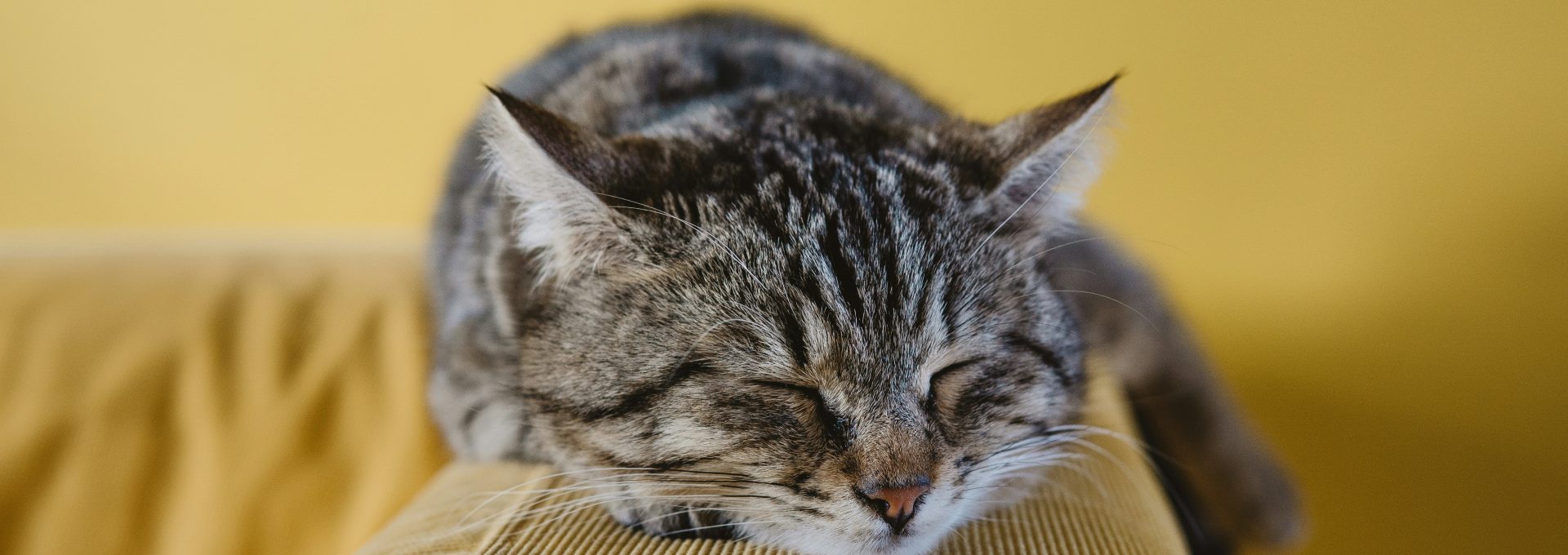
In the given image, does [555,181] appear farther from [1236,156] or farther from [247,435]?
[1236,156]

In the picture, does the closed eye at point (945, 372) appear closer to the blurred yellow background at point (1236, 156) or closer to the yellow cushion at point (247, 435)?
the yellow cushion at point (247, 435)

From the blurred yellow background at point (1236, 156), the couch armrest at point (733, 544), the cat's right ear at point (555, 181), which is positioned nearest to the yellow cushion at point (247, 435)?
the couch armrest at point (733, 544)

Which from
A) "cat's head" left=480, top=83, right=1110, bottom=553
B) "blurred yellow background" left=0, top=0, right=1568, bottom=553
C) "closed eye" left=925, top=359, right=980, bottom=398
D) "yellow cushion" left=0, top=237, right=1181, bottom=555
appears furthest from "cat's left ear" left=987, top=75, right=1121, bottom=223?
"blurred yellow background" left=0, top=0, right=1568, bottom=553

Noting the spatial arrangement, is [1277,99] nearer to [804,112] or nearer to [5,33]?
[804,112]

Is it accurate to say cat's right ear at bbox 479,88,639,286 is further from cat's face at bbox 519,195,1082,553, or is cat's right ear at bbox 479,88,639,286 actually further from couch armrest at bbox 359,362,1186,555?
couch armrest at bbox 359,362,1186,555

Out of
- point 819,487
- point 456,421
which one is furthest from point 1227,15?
point 456,421

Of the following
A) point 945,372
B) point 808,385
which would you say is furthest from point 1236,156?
point 808,385

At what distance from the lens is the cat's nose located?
25.6 inches

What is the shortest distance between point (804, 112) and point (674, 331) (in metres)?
0.33

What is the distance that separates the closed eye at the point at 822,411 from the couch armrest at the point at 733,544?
0.10 m

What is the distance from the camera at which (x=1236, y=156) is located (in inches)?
62.9

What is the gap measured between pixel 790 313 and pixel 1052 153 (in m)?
0.30

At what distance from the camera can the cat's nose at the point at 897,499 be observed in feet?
2.13

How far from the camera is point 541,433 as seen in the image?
81cm
